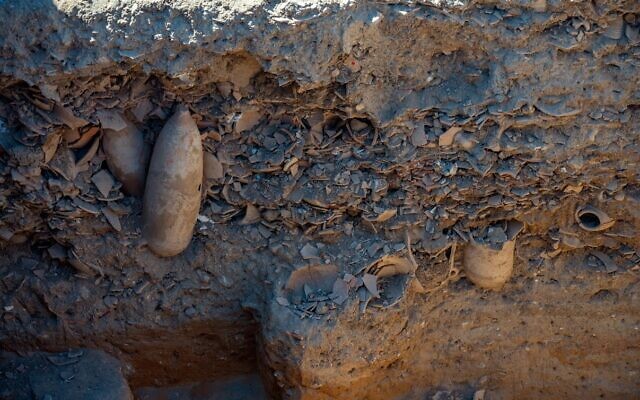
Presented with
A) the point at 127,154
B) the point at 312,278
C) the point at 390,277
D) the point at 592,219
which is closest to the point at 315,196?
the point at 312,278

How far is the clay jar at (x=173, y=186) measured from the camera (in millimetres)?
3539

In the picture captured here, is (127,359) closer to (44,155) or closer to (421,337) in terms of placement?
(44,155)

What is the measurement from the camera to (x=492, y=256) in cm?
387

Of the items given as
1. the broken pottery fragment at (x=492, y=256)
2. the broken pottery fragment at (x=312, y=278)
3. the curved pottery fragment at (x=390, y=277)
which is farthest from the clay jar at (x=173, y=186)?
the broken pottery fragment at (x=492, y=256)

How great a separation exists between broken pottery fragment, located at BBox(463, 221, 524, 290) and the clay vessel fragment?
1.35m

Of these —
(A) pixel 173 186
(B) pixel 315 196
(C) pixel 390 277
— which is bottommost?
(C) pixel 390 277

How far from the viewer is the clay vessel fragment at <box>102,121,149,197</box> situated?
357 centimetres

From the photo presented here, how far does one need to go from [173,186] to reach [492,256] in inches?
52.0

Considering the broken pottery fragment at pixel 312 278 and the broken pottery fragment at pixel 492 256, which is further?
the broken pottery fragment at pixel 492 256

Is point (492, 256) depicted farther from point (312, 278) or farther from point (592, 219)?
point (312, 278)

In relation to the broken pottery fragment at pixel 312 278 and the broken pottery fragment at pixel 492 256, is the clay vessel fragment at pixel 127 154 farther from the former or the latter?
the broken pottery fragment at pixel 492 256

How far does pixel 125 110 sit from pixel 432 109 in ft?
3.78

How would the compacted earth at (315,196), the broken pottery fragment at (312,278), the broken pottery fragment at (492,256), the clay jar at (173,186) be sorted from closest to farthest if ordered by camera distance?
the compacted earth at (315,196)
the clay jar at (173,186)
the broken pottery fragment at (312,278)
the broken pottery fragment at (492,256)

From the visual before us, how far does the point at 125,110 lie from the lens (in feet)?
11.6
